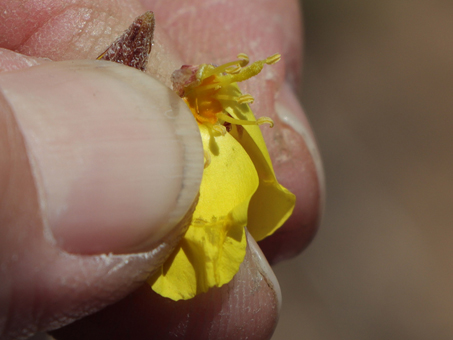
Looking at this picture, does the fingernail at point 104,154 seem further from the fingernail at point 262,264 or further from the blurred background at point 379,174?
the blurred background at point 379,174

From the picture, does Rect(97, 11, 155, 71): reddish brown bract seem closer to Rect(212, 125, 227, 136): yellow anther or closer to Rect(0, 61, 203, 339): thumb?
Rect(0, 61, 203, 339): thumb

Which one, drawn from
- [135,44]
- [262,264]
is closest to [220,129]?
[135,44]

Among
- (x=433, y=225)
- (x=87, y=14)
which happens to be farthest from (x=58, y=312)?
(x=433, y=225)

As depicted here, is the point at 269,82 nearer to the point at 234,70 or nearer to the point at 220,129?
the point at 234,70

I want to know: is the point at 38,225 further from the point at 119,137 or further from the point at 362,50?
the point at 362,50

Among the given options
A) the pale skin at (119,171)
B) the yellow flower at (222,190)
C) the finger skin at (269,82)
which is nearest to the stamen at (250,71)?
the yellow flower at (222,190)

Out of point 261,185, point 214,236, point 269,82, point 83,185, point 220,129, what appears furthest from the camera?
point 269,82

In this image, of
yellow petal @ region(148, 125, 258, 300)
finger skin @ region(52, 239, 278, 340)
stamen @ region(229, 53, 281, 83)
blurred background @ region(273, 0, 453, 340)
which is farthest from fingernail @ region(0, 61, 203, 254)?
blurred background @ region(273, 0, 453, 340)
